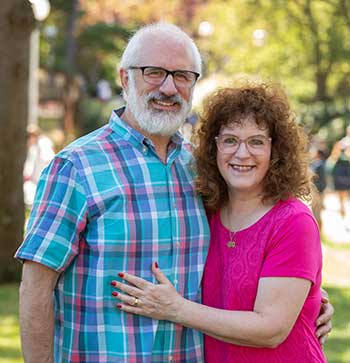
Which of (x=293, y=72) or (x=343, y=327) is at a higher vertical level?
(x=293, y=72)

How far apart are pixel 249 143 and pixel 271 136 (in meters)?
0.11

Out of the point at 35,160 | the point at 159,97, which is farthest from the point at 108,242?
the point at 35,160

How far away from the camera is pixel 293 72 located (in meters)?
36.4

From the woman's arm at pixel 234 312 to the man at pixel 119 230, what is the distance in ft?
0.18

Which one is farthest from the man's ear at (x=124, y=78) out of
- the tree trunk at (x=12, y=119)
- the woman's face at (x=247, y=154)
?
the tree trunk at (x=12, y=119)

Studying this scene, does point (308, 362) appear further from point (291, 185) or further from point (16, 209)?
point (16, 209)

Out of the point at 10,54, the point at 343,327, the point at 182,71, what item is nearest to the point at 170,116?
the point at 182,71

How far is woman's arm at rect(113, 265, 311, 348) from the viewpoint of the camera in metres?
3.68

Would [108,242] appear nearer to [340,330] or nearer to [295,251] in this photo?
[295,251]

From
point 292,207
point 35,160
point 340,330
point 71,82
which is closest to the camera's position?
point 292,207

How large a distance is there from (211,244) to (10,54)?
6.71m

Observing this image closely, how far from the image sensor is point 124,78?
4066 mm

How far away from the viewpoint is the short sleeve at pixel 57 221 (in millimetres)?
3590

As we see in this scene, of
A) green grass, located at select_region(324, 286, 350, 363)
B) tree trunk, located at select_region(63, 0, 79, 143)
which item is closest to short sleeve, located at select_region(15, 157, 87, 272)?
green grass, located at select_region(324, 286, 350, 363)
